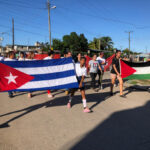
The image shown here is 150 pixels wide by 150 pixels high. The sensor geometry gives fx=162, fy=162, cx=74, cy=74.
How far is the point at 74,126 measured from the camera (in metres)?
4.04

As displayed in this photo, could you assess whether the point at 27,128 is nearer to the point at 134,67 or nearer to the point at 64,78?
the point at 64,78

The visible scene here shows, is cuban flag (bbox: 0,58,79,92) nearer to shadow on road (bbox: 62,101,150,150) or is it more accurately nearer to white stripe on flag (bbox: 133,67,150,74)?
shadow on road (bbox: 62,101,150,150)

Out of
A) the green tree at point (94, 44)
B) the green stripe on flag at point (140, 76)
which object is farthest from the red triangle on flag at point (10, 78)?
the green tree at point (94, 44)

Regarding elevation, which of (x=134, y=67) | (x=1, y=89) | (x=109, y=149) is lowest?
(x=109, y=149)

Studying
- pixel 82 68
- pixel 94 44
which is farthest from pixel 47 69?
pixel 94 44

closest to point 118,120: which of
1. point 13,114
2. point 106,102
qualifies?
point 106,102

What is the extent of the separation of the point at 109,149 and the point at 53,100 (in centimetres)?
383

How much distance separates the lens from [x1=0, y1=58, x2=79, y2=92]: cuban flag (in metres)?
4.55

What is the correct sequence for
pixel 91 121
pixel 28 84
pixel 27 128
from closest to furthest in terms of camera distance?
pixel 27 128, pixel 91 121, pixel 28 84

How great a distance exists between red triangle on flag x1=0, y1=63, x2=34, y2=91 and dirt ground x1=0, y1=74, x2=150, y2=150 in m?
0.92

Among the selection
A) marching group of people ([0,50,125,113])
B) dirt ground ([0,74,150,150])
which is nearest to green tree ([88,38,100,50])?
marching group of people ([0,50,125,113])

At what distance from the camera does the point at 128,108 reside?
5.49 m

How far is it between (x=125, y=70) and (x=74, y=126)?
4.47 metres

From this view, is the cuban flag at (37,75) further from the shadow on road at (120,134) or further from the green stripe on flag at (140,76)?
the green stripe on flag at (140,76)
